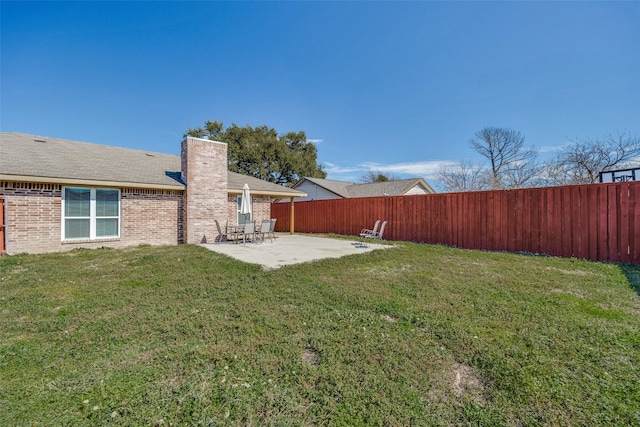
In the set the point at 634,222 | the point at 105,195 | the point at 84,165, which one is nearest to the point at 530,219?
the point at 634,222

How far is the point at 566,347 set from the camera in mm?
2961

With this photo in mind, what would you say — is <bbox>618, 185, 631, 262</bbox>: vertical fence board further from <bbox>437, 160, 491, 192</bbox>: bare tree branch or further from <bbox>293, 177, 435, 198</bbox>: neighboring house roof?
<bbox>437, 160, 491, 192</bbox>: bare tree branch

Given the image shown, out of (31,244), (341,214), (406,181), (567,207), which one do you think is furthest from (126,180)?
(406,181)

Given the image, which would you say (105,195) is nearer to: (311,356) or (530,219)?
(311,356)

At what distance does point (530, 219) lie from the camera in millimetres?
9016

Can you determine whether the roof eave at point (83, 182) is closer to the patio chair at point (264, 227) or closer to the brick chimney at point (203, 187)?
the brick chimney at point (203, 187)

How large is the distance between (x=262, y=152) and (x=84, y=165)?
2218cm

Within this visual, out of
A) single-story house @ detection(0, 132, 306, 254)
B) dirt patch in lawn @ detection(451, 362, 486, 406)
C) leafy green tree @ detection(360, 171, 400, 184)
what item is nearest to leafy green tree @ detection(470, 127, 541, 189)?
leafy green tree @ detection(360, 171, 400, 184)

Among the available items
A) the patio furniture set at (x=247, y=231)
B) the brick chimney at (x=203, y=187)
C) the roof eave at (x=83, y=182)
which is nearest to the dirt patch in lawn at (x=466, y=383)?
the patio furniture set at (x=247, y=231)

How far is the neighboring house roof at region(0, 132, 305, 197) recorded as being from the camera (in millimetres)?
8844

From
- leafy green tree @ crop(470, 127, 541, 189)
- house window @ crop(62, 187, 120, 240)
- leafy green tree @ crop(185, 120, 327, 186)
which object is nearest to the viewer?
house window @ crop(62, 187, 120, 240)

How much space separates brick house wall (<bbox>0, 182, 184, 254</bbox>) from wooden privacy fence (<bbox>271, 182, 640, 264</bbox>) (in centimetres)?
932

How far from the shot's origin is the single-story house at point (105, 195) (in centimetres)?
870

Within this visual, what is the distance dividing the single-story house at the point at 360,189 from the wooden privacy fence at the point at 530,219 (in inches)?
409
